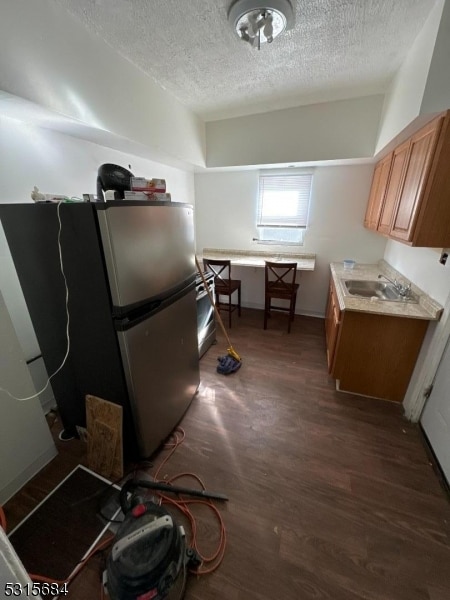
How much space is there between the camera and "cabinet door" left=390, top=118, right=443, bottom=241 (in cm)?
144

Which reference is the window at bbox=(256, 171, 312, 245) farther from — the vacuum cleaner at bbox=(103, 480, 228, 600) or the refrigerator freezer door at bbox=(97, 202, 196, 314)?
the vacuum cleaner at bbox=(103, 480, 228, 600)

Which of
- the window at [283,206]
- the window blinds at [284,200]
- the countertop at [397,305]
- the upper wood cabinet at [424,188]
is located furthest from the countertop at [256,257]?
the upper wood cabinet at [424,188]

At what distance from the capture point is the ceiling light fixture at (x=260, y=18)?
130 centimetres

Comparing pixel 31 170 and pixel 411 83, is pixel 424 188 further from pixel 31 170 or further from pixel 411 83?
pixel 31 170

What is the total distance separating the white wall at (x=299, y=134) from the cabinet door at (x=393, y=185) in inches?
25.3

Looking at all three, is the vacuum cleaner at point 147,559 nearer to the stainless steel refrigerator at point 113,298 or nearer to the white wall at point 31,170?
the stainless steel refrigerator at point 113,298

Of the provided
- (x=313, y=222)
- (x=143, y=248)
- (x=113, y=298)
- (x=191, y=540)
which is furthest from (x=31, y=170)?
(x=313, y=222)

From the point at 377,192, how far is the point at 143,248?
261 centimetres

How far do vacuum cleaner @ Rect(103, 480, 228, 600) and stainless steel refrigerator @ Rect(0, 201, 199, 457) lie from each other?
50 cm

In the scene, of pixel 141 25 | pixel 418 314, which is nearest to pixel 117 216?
pixel 141 25

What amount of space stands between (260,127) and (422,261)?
231 centimetres

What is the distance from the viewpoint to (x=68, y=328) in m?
1.33

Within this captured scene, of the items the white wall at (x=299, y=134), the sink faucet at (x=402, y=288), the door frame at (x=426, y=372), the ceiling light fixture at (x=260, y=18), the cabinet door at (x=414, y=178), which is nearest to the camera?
the ceiling light fixture at (x=260, y=18)

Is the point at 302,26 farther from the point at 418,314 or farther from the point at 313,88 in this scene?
the point at 418,314
